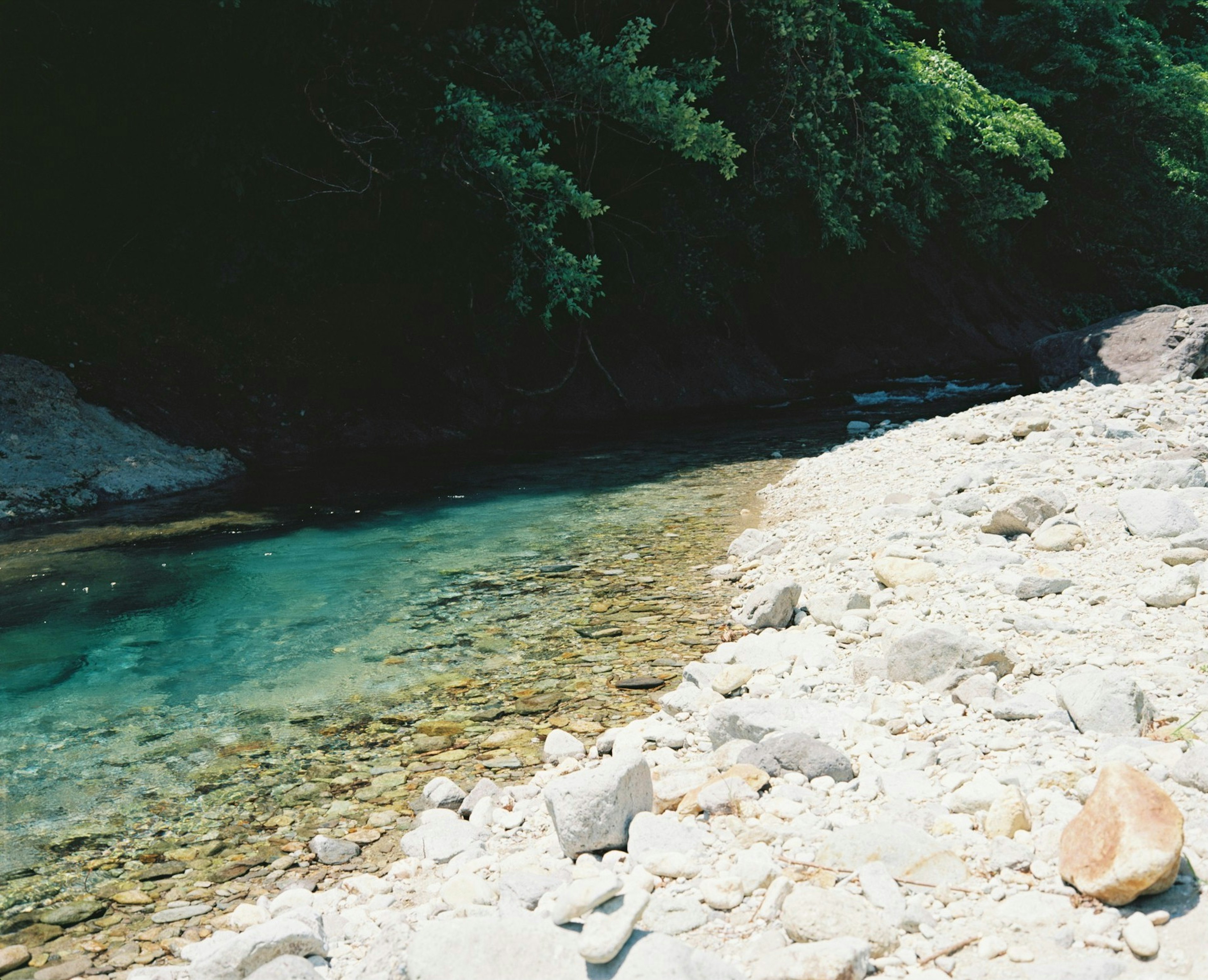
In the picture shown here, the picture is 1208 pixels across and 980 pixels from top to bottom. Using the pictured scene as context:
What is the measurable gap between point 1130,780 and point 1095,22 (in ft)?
58.8

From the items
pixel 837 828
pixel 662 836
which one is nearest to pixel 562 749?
pixel 662 836

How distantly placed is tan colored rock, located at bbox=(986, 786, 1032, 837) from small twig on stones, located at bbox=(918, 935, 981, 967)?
36 centimetres

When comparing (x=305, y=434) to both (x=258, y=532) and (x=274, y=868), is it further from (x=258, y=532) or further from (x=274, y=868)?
(x=274, y=868)

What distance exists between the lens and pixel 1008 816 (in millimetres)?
2377

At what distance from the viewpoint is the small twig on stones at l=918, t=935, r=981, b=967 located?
2006 millimetres

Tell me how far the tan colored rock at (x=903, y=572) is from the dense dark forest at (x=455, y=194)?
19.6ft

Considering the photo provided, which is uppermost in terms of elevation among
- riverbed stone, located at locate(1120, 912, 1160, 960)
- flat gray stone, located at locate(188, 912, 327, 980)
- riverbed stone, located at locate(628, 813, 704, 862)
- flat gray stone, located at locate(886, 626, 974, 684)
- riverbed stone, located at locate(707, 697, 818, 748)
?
flat gray stone, located at locate(886, 626, 974, 684)

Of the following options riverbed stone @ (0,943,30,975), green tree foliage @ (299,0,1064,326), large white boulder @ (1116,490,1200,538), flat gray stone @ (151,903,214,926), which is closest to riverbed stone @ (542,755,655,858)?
flat gray stone @ (151,903,214,926)

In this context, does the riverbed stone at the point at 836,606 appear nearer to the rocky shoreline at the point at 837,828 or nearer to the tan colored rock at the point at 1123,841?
the rocky shoreline at the point at 837,828

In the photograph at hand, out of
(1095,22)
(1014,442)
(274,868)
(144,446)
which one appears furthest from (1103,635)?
(1095,22)

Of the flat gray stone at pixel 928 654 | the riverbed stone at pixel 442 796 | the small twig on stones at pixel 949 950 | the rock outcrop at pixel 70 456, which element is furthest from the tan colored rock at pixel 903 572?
the rock outcrop at pixel 70 456

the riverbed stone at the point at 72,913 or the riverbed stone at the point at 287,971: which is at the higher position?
the riverbed stone at the point at 287,971

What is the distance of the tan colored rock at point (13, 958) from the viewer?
2.54 meters

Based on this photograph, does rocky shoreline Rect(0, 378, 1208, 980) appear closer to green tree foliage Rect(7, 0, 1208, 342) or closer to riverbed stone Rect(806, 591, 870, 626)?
riverbed stone Rect(806, 591, 870, 626)
